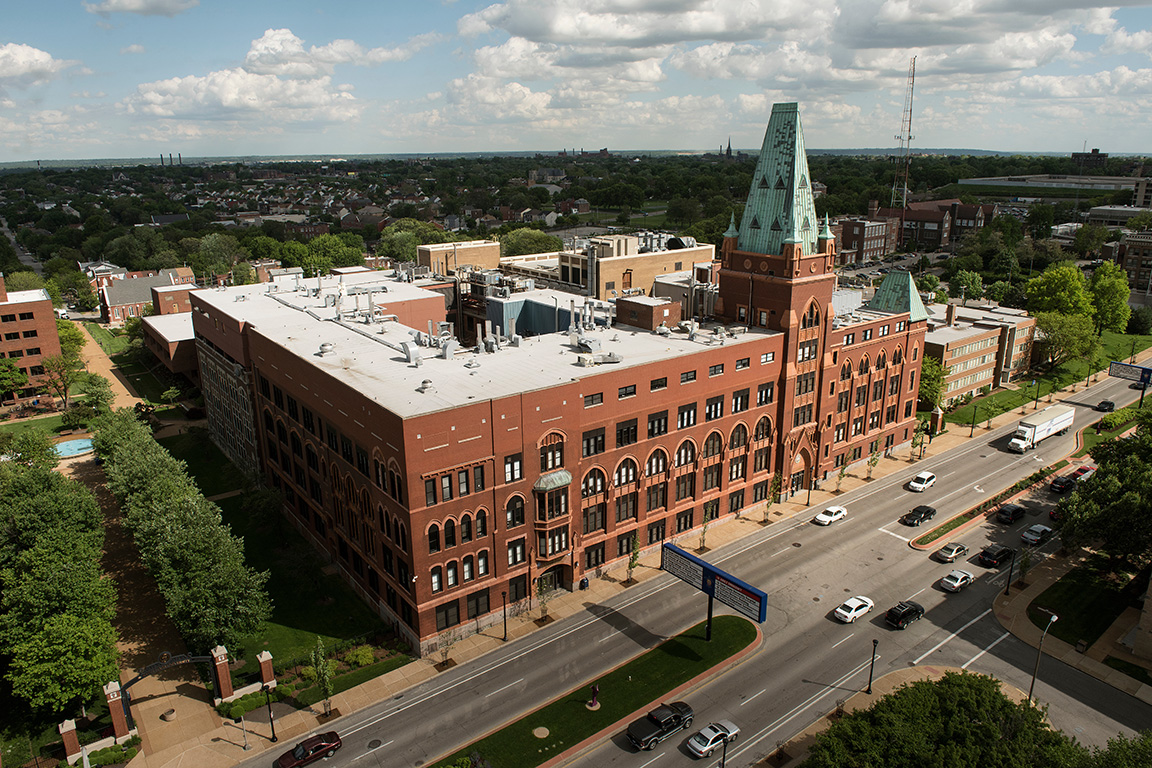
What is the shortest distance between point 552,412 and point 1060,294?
127 meters

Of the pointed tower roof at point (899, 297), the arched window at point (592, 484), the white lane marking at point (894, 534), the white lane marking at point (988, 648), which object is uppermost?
the pointed tower roof at point (899, 297)

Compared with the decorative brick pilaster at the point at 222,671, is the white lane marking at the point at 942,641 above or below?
below

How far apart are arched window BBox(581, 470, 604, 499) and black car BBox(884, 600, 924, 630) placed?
27.2 m

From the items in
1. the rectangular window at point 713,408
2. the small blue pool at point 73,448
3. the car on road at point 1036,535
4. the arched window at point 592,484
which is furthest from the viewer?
the small blue pool at point 73,448

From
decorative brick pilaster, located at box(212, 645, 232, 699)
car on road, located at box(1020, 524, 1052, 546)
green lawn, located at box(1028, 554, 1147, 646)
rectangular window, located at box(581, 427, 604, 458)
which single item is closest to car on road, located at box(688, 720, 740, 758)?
rectangular window, located at box(581, 427, 604, 458)

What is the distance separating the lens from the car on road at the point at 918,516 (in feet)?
259

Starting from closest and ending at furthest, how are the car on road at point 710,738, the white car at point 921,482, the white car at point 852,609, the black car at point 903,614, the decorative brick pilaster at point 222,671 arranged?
the car on road at point 710,738 < the decorative brick pilaster at point 222,671 < the black car at point 903,614 < the white car at point 852,609 < the white car at point 921,482

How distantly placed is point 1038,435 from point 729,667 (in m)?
67.5

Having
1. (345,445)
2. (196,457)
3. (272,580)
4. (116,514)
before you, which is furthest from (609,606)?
(196,457)

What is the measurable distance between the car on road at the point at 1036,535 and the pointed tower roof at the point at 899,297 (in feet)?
97.0

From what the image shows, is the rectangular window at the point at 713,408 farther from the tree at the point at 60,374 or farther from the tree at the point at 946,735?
the tree at the point at 60,374

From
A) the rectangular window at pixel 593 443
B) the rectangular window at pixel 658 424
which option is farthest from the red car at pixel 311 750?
the rectangular window at pixel 658 424

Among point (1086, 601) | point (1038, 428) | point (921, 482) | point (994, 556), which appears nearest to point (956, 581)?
point (994, 556)

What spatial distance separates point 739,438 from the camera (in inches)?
3068
